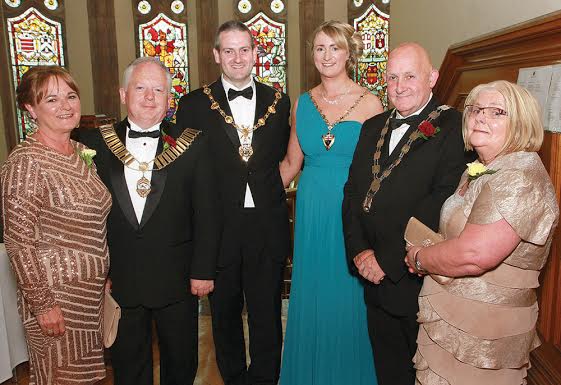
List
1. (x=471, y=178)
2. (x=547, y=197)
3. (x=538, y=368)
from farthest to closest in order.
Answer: (x=538, y=368) → (x=471, y=178) → (x=547, y=197)

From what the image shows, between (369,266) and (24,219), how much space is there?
145 cm

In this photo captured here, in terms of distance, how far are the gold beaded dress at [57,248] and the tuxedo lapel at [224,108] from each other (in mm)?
728

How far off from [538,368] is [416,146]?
3.41 feet

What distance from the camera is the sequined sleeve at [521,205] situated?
153cm

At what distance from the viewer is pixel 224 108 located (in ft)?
9.02

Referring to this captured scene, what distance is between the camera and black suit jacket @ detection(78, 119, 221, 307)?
2289mm

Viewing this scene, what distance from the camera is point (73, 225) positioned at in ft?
7.01

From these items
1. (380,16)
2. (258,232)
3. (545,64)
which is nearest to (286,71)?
(380,16)

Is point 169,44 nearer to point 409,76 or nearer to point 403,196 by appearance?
point 409,76

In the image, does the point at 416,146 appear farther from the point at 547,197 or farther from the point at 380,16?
the point at 380,16

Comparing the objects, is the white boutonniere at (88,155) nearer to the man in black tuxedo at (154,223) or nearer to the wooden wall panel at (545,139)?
the man in black tuxedo at (154,223)

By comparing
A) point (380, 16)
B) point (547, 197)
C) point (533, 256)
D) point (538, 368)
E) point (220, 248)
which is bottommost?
point (538, 368)

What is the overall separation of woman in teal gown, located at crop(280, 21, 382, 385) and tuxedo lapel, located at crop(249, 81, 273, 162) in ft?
0.66

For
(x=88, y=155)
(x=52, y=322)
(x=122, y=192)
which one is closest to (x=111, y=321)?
(x=52, y=322)
